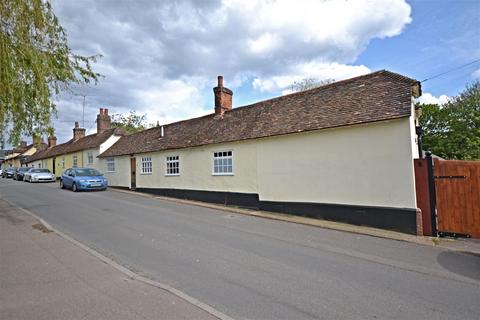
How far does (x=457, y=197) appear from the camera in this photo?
8.70m

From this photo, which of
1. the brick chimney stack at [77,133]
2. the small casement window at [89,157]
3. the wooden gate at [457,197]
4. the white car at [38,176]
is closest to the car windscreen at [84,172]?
the small casement window at [89,157]

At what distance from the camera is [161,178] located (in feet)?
64.2

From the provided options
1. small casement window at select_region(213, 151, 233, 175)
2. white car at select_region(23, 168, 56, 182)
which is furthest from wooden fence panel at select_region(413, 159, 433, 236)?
white car at select_region(23, 168, 56, 182)

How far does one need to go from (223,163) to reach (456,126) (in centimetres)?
2686

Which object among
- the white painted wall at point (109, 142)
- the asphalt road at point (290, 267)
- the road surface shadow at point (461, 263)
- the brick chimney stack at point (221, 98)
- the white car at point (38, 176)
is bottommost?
the road surface shadow at point (461, 263)

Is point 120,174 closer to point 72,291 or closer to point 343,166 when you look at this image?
point 343,166

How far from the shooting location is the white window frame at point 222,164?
15.1 meters

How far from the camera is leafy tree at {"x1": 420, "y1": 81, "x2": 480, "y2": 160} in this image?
28600mm

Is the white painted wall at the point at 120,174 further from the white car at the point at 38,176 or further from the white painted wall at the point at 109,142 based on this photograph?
the white car at the point at 38,176

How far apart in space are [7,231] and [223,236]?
5.92 metres

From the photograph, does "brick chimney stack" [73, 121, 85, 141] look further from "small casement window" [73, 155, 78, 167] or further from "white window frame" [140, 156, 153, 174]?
"white window frame" [140, 156, 153, 174]

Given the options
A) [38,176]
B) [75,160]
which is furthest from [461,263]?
[38,176]

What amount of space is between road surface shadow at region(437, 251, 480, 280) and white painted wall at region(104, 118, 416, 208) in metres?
2.35

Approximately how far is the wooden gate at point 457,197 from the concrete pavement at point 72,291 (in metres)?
8.02
